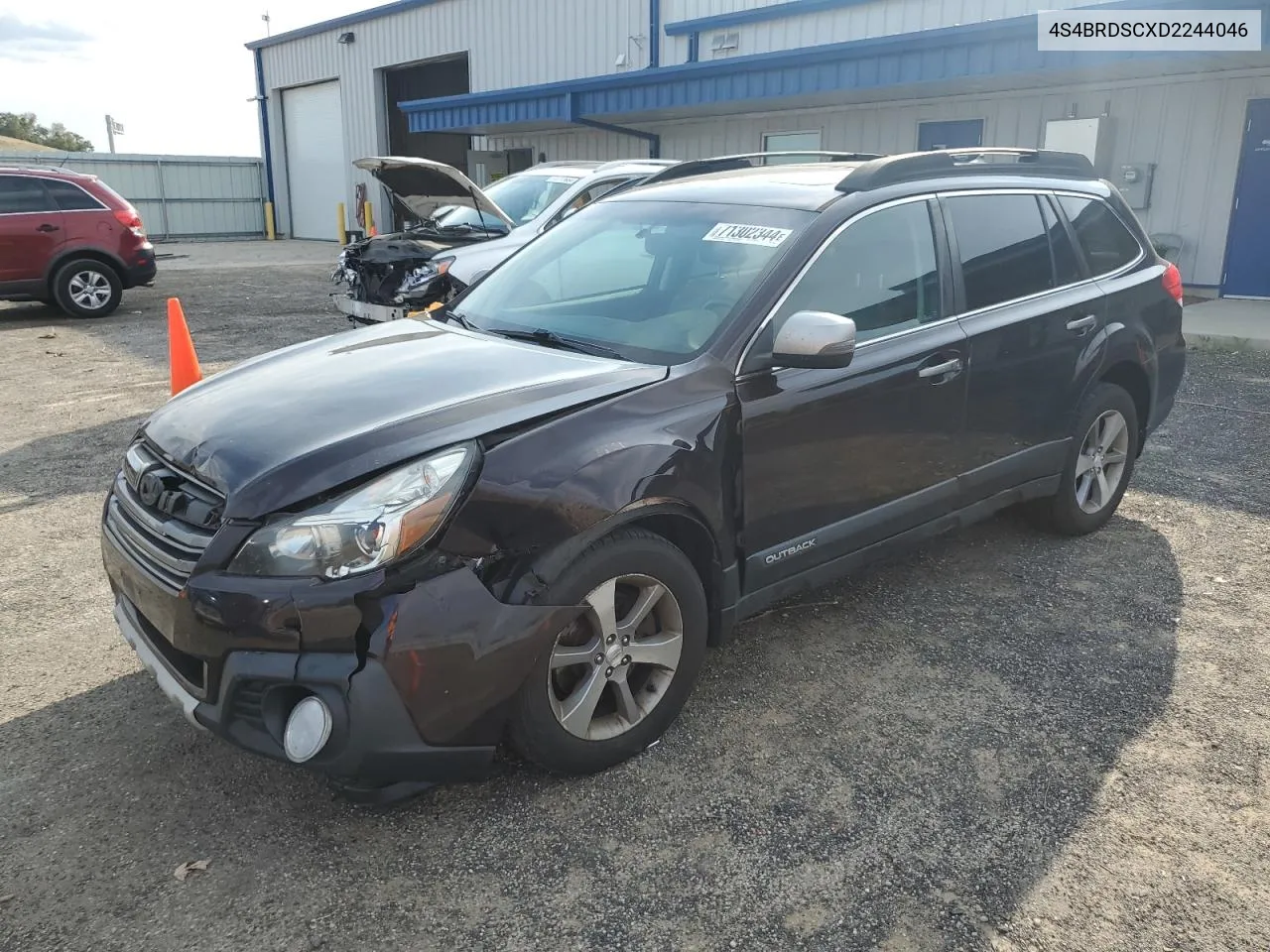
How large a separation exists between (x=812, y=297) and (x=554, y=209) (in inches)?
235

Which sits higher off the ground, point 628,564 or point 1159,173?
point 1159,173

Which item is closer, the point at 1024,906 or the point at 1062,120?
the point at 1024,906

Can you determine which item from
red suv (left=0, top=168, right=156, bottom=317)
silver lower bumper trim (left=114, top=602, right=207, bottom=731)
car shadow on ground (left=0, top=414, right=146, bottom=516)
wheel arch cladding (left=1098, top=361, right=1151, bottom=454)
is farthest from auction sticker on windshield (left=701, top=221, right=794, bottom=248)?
red suv (left=0, top=168, right=156, bottom=317)

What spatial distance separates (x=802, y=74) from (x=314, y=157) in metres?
20.1

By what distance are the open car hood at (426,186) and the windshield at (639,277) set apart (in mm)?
4561

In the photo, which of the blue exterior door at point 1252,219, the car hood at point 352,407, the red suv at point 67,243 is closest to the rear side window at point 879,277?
the car hood at point 352,407

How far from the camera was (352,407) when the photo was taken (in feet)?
9.28

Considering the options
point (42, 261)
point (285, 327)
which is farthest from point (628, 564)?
point (42, 261)

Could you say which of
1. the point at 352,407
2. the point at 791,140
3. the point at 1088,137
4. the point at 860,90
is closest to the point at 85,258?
the point at 860,90

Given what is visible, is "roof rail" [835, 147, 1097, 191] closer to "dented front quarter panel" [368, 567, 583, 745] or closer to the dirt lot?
the dirt lot

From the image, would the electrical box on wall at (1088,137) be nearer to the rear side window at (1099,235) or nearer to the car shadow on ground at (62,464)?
the rear side window at (1099,235)

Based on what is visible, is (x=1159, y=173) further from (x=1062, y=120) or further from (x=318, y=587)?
(x=318, y=587)

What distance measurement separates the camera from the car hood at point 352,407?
2.54 metres

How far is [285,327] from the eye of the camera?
38.8 ft
